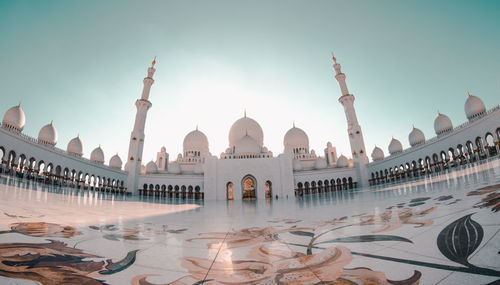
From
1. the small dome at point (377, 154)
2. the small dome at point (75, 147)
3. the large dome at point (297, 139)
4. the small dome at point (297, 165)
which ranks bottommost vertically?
the small dome at point (297, 165)

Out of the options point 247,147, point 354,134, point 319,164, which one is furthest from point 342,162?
point 247,147

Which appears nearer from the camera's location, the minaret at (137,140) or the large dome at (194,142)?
the minaret at (137,140)

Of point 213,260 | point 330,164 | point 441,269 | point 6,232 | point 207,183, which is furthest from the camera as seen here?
point 330,164

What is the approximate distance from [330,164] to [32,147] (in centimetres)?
3372

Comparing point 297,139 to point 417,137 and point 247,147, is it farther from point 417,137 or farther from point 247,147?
point 417,137

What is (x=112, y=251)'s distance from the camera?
6.61 feet

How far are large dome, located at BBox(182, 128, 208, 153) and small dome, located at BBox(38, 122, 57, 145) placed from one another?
51.5 ft

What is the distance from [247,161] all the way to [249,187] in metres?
2.86

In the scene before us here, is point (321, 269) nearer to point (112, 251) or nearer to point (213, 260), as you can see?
point (213, 260)

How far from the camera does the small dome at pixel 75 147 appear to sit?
25.2 metres

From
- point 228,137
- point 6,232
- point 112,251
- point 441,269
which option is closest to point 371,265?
point 441,269

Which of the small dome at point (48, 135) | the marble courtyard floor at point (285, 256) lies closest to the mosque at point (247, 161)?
the small dome at point (48, 135)

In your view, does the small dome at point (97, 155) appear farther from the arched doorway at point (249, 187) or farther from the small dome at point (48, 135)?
the arched doorway at point (249, 187)

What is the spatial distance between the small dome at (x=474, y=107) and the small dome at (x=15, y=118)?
4343 centimetres
